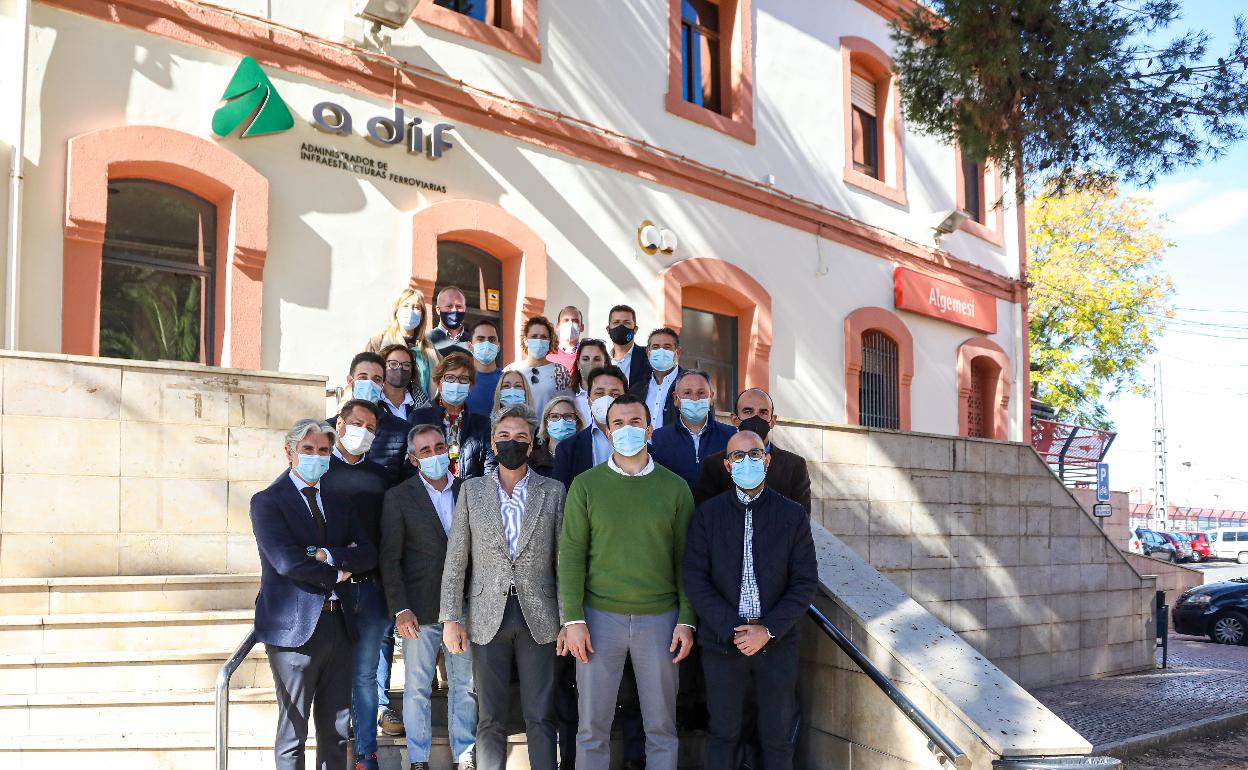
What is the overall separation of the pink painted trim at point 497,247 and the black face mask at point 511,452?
4.89 meters

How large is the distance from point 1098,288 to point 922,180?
17.6m

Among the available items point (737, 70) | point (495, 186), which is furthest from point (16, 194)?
point (737, 70)

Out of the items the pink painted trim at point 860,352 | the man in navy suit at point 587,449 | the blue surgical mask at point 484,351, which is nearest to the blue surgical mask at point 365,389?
the blue surgical mask at point 484,351

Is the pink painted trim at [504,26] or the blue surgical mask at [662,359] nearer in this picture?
the blue surgical mask at [662,359]

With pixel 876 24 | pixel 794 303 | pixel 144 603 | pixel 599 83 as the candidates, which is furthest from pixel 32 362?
pixel 876 24

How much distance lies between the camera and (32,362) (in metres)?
6.96

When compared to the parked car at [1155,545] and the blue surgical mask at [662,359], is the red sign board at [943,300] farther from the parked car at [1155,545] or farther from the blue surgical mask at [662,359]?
the parked car at [1155,545]

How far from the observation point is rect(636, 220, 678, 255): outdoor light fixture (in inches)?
479

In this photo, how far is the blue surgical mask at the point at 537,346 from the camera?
7148 millimetres

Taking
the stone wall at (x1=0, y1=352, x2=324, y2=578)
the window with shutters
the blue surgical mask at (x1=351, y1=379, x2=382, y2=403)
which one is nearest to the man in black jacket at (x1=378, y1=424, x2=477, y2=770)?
the blue surgical mask at (x1=351, y1=379, x2=382, y2=403)

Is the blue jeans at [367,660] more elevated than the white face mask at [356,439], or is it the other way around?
the white face mask at [356,439]

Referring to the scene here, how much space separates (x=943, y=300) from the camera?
16.9 m

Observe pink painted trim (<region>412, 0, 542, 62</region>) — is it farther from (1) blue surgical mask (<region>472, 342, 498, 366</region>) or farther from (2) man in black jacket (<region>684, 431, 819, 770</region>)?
(2) man in black jacket (<region>684, 431, 819, 770</region>)

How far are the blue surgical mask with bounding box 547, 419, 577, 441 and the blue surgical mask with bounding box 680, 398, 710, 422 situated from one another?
63 cm
